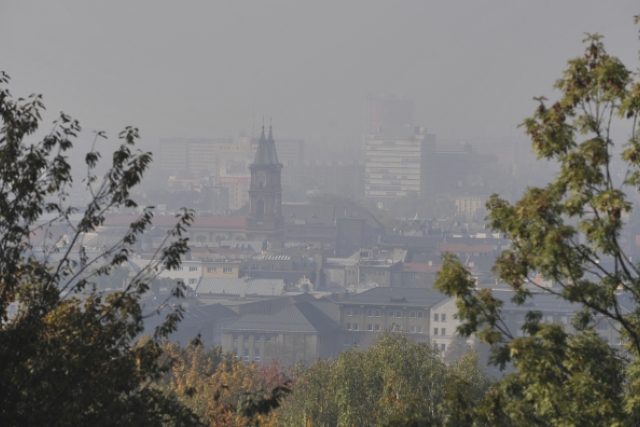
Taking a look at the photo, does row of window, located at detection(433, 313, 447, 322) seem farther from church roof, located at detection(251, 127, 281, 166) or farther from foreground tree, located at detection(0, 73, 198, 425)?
foreground tree, located at detection(0, 73, 198, 425)

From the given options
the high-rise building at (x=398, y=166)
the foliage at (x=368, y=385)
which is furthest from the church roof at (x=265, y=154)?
the foliage at (x=368, y=385)

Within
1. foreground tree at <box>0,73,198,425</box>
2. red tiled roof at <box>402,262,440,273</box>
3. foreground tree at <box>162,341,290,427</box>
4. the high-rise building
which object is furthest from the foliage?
the high-rise building

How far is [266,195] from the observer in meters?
108

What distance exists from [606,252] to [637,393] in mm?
679

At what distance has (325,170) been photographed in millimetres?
178625

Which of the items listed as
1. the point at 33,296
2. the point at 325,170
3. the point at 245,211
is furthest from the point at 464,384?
the point at 325,170

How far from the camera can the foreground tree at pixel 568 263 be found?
7.70 m

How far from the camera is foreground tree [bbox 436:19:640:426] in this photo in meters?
7.70

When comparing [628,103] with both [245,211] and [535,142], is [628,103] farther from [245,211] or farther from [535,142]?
[245,211]

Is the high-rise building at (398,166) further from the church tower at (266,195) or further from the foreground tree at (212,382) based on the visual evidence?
the foreground tree at (212,382)

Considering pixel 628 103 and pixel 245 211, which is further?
pixel 245 211

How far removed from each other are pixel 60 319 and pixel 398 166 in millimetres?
151868

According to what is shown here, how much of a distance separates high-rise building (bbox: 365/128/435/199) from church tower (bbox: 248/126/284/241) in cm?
4824

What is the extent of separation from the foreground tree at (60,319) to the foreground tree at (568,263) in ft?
5.85
